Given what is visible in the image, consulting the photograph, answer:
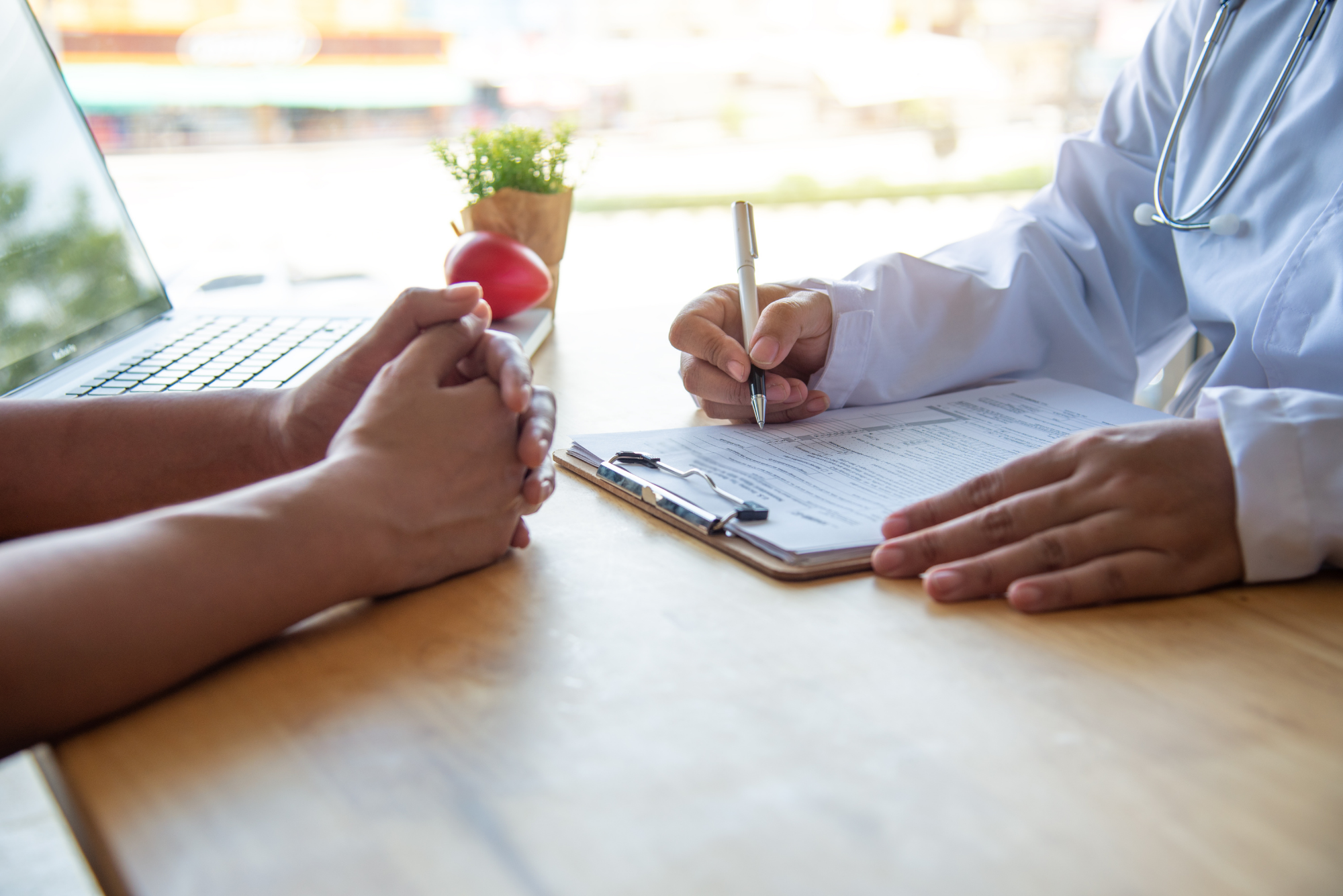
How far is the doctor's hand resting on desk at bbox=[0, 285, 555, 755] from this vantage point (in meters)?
0.45

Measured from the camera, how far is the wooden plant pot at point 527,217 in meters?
1.29

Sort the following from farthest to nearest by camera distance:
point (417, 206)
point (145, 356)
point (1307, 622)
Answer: point (417, 206), point (145, 356), point (1307, 622)

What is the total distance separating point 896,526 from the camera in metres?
0.60

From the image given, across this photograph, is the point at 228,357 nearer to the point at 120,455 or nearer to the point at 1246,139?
the point at 120,455

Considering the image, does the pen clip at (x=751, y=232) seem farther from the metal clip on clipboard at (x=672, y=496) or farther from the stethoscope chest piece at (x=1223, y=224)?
the stethoscope chest piece at (x=1223, y=224)

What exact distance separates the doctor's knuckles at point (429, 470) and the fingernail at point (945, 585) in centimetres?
25

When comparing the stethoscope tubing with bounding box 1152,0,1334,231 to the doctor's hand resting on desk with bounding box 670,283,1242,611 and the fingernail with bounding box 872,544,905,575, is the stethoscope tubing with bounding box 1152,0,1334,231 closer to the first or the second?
the doctor's hand resting on desk with bounding box 670,283,1242,611

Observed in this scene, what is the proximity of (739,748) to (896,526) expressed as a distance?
0.23 metres

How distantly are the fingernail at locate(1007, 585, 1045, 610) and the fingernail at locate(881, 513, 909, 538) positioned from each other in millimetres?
83

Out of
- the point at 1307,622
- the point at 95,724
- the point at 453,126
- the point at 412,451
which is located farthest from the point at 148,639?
the point at 453,126

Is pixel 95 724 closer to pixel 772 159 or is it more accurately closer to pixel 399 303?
pixel 399 303

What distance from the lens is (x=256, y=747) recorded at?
422mm

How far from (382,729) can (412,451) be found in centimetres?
20

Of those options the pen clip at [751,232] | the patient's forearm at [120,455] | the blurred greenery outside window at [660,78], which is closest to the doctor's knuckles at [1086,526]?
the pen clip at [751,232]
